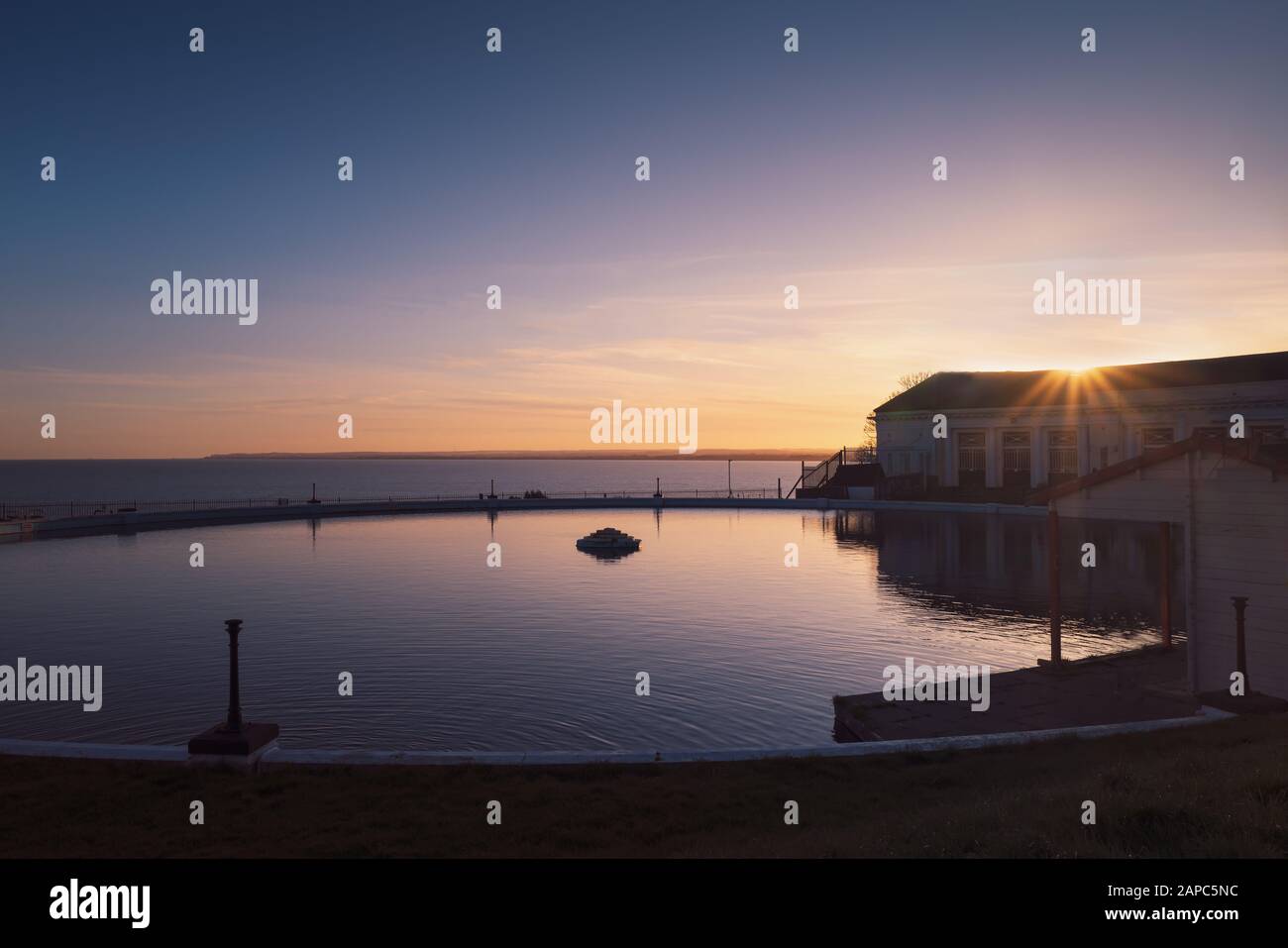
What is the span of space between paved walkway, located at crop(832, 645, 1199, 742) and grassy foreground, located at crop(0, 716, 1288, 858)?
204cm

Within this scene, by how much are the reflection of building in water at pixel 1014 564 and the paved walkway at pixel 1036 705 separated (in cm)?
881

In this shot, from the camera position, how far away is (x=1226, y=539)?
1511 centimetres

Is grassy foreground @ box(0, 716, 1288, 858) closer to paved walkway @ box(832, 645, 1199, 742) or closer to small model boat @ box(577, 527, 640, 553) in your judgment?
paved walkway @ box(832, 645, 1199, 742)

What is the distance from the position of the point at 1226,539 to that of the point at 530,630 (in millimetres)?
16641

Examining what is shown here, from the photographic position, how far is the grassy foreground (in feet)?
23.6

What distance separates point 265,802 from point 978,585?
27461 millimetres

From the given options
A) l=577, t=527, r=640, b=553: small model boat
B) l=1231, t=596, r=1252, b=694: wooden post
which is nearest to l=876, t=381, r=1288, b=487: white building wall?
l=577, t=527, r=640, b=553: small model boat

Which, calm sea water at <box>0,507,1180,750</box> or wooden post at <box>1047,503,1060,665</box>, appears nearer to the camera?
calm sea water at <box>0,507,1180,750</box>

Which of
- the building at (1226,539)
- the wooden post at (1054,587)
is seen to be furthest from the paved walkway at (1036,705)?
the building at (1226,539)

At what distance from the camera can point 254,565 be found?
3872cm

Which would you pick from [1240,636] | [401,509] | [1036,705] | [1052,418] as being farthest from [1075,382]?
[1036,705]

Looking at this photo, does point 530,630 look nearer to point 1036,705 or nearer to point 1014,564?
point 1036,705
